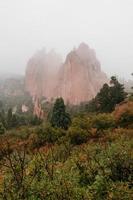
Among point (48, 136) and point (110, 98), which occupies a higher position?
point (110, 98)

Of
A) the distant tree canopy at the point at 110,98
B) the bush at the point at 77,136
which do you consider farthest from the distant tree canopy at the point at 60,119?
the bush at the point at 77,136

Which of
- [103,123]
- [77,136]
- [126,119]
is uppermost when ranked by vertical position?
[126,119]

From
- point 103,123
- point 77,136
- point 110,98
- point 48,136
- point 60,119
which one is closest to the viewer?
point 77,136

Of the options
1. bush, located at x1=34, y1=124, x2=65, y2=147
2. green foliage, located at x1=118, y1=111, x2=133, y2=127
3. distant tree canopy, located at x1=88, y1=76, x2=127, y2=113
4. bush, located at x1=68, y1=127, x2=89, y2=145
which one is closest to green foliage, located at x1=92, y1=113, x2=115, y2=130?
green foliage, located at x1=118, y1=111, x2=133, y2=127

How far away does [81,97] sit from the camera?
19262 cm

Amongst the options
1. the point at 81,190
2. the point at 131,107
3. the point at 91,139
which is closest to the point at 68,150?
the point at 91,139

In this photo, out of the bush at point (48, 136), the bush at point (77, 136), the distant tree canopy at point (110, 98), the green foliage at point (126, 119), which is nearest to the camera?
the bush at point (77, 136)

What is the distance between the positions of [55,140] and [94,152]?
67.7 ft

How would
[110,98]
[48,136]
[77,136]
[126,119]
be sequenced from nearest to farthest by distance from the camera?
[77,136]
[48,136]
[126,119]
[110,98]

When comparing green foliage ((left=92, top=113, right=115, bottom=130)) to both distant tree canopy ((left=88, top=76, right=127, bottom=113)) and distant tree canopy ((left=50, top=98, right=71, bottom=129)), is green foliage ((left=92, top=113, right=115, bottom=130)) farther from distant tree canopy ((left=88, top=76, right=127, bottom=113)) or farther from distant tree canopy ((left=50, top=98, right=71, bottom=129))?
distant tree canopy ((left=88, top=76, right=127, bottom=113))

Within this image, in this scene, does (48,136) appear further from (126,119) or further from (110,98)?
(110,98)

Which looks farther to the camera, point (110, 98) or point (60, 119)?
point (110, 98)

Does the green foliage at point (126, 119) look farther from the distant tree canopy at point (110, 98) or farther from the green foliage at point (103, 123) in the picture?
the distant tree canopy at point (110, 98)

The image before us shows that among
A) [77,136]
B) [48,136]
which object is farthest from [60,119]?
[77,136]
